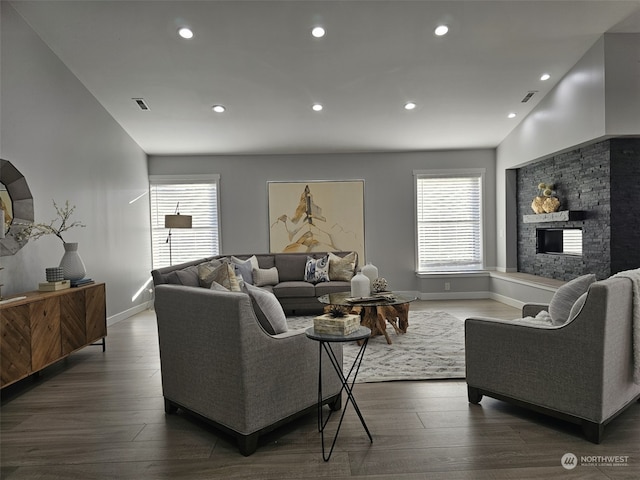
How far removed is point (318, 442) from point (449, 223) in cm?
575

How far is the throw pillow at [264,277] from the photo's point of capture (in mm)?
6062

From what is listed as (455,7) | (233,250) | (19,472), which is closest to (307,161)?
(233,250)

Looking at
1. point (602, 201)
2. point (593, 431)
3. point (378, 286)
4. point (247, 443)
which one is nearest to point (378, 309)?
point (378, 286)

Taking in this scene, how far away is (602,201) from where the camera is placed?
4734 mm

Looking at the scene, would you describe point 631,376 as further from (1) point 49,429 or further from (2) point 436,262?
(2) point 436,262

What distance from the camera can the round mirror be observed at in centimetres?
370

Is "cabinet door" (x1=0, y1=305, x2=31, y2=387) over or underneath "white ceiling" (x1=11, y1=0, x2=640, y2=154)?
underneath

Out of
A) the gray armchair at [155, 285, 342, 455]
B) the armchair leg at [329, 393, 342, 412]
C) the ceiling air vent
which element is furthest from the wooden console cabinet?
the ceiling air vent

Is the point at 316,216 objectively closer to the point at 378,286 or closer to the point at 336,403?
the point at 378,286

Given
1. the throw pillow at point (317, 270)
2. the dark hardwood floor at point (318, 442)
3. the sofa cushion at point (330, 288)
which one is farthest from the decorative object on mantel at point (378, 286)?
the throw pillow at point (317, 270)

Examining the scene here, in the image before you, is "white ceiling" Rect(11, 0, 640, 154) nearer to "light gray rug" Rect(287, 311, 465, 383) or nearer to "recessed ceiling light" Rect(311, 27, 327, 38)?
"recessed ceiling light" Rect(311, 27, 327, 38)

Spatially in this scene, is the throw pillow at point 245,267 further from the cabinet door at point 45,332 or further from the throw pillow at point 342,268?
the cabinet door at point 45,332

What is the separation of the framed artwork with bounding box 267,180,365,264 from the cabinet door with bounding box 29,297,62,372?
3989mm

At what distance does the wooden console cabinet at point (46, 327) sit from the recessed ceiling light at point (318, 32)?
3.56 m
